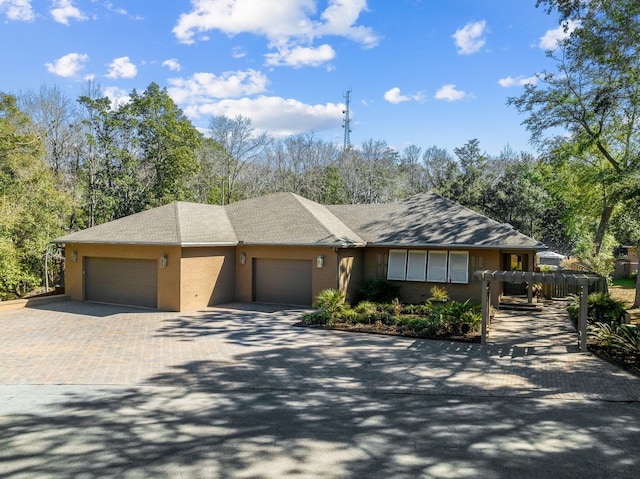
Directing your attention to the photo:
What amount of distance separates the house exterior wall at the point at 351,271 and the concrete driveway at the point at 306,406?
4272mm

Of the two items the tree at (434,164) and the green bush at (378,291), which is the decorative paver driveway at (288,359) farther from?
the tree at (434,164)

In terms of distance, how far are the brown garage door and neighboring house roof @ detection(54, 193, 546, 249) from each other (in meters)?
1.03

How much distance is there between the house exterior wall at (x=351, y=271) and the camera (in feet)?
50.0

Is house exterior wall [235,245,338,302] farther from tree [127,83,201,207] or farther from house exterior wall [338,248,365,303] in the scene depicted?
tree [127,83,201,207]

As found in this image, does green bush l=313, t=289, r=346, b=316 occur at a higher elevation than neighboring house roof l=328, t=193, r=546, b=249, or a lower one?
lower

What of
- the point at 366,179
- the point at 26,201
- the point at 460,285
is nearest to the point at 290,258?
the point at 460,285

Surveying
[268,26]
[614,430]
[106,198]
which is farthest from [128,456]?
[106,198]

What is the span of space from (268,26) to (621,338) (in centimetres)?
1445

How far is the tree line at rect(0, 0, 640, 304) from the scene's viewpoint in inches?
619

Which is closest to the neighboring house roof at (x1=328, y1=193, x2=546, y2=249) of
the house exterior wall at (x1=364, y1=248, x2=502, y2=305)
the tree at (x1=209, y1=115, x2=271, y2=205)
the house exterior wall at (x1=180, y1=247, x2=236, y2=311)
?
the house exterior wall at (x1=364, y1=248, x2=502, y2=305)

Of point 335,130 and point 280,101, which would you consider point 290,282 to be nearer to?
point 280,101

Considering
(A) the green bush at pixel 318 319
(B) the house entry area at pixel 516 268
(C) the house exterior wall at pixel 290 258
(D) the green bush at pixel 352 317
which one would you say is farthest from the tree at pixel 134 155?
(B) the house entry area at pixel 516 268

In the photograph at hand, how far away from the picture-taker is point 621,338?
31.9 feet

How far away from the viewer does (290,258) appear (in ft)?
51.1
